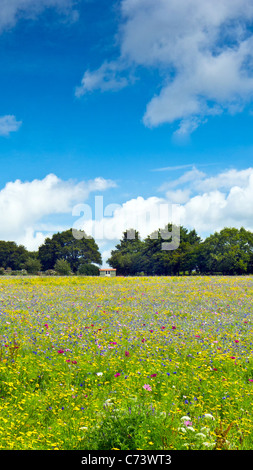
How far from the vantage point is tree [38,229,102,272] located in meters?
109

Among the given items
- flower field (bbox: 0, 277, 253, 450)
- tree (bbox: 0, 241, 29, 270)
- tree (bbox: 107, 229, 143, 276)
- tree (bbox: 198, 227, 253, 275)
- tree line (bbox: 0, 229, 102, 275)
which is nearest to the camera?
flower field (bbox: 0, 277, 253, 450)

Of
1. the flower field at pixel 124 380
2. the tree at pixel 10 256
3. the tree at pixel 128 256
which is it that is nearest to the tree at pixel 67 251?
the tree at pixel 128 256

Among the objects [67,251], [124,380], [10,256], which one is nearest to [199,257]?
[67,251]

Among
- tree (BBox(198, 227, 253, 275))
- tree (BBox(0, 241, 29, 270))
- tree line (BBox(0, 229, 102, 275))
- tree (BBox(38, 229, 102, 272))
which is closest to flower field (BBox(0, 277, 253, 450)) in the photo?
tree (BBox(198, 227, 253, 275))

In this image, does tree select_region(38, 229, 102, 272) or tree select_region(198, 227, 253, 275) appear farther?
tree select_region(38, 229, 102, 272)

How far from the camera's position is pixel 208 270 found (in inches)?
3305

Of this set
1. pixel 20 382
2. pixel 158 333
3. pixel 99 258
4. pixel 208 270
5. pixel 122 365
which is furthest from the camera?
pixel 99 258

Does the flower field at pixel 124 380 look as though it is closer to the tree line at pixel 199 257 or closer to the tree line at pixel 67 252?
the tree line at pixel 199 257

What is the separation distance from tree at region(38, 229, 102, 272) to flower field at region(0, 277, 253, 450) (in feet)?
320

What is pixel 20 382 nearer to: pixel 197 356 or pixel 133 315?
pixel 197 356

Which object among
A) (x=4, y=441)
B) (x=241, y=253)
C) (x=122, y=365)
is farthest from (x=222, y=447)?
(x=241, y=253)

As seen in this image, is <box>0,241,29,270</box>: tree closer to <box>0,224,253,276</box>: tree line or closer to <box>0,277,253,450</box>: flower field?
<box>0,224,253,276</box>: tree line

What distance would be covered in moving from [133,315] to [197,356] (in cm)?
466

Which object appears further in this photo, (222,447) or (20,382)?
(20,382)
